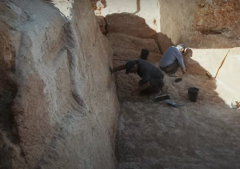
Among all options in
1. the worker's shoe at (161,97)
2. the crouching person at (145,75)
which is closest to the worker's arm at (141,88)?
the crouching person at (145,75)

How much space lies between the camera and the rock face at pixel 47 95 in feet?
5.51

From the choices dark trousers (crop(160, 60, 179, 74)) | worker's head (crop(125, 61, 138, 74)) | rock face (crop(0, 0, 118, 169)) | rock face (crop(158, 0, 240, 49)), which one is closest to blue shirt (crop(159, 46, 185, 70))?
dark trousers (crop(160, 60, 179, 74))

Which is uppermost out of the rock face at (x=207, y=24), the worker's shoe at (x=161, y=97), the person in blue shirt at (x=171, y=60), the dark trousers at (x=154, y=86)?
the rock face at (x=207, y=24)

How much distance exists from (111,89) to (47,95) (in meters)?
2.46

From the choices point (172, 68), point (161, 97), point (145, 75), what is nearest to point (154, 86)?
point (161, 97)

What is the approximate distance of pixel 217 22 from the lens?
24.7 ft

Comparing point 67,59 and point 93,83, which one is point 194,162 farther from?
point 67,59

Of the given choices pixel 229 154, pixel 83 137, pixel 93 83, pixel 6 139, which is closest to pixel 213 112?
pixel 229 154

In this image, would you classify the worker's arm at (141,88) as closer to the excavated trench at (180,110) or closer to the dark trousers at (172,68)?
the excavated trench at (180,110)

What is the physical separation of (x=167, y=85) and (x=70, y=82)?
3.63 meters

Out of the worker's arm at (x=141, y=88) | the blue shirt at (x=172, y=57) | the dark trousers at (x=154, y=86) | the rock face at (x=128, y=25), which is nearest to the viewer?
the worker's arm at (x=141, y=88)

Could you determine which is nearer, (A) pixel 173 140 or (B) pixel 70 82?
(B) pixel 70 82

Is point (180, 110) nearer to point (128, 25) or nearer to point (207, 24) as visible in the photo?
point (128, 25)

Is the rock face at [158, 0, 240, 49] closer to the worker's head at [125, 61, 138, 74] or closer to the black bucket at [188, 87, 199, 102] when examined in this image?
the black bucket at [188, 87, 199, 102]
